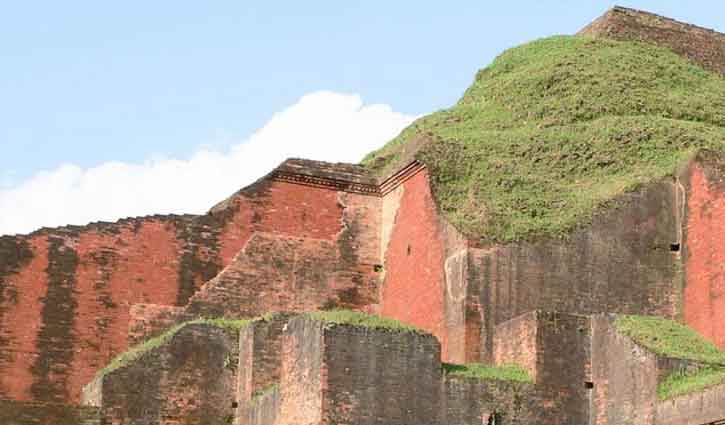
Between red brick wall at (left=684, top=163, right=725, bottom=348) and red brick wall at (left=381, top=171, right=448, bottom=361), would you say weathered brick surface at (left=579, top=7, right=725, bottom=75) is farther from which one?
red brick wall at (left=684, top=163, right=725, bottom=348)

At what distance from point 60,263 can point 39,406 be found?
3023 millimetres

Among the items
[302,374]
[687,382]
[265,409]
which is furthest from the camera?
[265,409]

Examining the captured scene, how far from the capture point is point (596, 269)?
70.4 ft

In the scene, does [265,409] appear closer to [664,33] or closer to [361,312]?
[361,312]

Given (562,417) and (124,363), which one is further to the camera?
(124,363)

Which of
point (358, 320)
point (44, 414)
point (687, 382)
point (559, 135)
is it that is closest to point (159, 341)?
point (44, 414)

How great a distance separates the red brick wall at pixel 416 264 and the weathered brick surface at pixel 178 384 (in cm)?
262

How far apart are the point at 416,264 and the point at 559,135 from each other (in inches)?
111

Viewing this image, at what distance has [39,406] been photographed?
2031cm

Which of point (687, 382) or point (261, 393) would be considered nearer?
point (687, 382)

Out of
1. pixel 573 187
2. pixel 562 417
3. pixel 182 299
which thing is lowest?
pixel 562 417

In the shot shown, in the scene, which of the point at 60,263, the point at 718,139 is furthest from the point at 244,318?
the point at 718,139

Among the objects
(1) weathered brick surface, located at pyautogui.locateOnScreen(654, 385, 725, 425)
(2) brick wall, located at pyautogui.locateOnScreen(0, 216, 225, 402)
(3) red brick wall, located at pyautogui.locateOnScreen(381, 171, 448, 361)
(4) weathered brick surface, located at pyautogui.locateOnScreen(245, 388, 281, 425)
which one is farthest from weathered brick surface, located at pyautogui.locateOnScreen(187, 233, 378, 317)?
(1) weathered brick surface, located at pyautogui.locateOnScreen(654, 385, 725, 425)

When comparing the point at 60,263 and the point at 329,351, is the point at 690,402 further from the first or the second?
the point at 60,263
